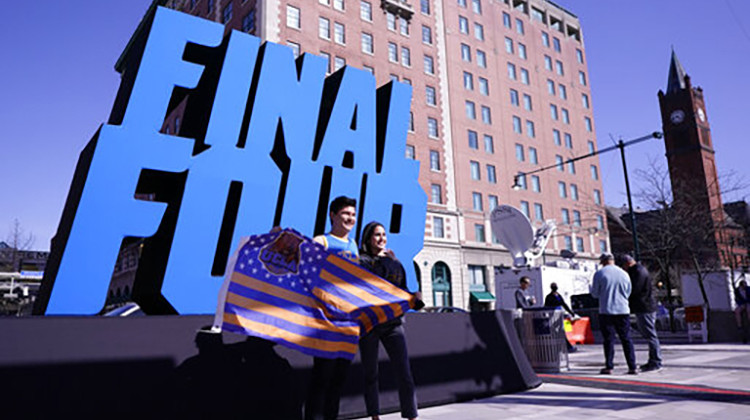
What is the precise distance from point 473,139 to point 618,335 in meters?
33.5

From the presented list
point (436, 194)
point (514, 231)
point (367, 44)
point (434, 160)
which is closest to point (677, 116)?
point (434, 160)

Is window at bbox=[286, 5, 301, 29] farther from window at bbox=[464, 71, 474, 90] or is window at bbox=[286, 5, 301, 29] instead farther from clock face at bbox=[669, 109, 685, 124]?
clock face at bbox=[669, 109, 685, 124]

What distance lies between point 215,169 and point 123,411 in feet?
13.0

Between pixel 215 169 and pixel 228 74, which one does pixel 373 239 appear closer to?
pixel 215 169

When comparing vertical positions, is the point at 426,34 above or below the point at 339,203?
above

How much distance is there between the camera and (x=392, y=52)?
121ft

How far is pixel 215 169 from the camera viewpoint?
23.9ft

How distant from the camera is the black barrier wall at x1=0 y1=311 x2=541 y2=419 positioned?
3.68 metres

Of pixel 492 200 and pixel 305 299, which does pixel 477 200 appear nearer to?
pixel 492 200

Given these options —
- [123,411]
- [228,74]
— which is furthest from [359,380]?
[228,74]

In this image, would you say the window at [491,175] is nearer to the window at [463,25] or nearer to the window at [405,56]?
the window at [405,56]

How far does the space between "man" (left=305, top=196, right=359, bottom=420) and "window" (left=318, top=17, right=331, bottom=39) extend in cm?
3081

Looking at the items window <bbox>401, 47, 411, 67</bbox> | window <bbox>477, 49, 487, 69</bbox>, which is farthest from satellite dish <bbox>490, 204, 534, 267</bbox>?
window <bbox>477, 49, 487, 69</bbox>

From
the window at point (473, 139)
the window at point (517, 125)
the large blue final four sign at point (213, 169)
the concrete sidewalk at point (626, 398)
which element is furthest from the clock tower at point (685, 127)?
the large blue final four sign at point (213, 169)
